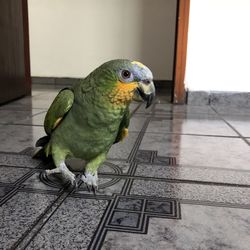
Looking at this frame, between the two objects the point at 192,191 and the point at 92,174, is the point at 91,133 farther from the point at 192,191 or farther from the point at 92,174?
the point at 192,191

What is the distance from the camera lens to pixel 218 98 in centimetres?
222

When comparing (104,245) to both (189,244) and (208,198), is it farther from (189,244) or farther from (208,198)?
(208,198)

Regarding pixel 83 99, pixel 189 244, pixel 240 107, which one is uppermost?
pixel 83 99

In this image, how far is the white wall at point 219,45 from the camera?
2.10 meters

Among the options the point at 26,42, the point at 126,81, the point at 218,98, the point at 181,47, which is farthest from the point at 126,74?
the point at 26,42

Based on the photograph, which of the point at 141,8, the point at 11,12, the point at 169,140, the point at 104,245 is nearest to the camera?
the point at 104,245

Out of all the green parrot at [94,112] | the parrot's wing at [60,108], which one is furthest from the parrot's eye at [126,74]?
the parrot's wing at [60,108]

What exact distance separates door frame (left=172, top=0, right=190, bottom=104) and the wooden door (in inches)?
43.2

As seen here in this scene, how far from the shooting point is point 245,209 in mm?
725

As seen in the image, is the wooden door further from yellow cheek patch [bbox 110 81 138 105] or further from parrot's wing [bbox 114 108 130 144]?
yellow cheek patch [bbox 110 81 138 105]

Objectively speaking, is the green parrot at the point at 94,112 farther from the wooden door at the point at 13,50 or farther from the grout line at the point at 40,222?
the wooden door at the point at 13,50

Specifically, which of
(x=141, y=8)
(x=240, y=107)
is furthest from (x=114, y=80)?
(x=141, y=8)

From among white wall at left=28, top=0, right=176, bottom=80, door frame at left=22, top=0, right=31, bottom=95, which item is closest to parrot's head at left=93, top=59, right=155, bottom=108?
door frame at left=22, top=0, right=31, bottom=95

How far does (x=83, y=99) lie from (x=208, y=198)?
38 cm
